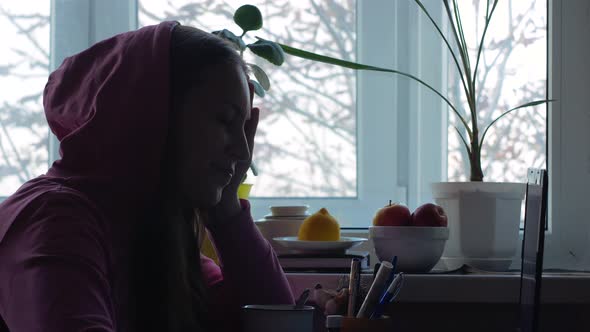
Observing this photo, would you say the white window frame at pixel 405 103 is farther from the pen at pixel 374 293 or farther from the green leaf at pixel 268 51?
the pen at pixel 374 293

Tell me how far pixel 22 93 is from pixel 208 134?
1.05 metres

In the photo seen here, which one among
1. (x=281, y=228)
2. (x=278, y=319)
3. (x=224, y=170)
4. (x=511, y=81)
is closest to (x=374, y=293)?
(x=278, y=319)

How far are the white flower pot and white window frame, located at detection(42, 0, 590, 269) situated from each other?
0.85ft

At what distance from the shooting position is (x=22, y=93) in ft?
6.45

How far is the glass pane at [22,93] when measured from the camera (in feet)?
6.43

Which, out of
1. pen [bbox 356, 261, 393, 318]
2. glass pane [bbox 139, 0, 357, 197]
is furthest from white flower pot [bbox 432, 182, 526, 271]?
pen [bbox 356, 261, 393, 318]

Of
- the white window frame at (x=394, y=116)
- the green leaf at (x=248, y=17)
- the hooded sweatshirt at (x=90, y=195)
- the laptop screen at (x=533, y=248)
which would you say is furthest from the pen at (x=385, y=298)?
the white window frame at (x=394, y=116)

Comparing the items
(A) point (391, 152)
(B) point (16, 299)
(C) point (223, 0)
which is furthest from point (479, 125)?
(B) point (16, 299)

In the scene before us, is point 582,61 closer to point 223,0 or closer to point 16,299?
point 223,0

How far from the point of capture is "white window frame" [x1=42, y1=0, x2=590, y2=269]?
1871 millimetres

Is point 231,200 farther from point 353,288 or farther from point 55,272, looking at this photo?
point 55,272

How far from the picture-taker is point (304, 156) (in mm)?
1968

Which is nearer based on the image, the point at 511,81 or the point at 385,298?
the point at 385,298

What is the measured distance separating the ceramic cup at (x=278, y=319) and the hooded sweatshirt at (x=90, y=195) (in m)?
0.18
